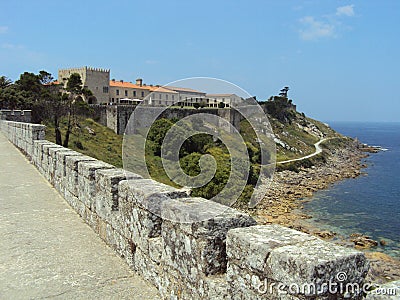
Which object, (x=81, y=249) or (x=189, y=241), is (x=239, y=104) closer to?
(x=189, y=241)

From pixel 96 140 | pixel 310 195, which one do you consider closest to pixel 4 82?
pixel 96 140

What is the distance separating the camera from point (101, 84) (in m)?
64.5

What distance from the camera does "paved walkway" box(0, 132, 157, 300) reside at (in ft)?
11.6

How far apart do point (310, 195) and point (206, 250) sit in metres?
38.8

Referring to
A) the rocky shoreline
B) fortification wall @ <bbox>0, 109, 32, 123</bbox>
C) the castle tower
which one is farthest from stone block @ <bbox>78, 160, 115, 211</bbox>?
the castle tower

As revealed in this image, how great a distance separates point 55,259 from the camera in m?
4.27

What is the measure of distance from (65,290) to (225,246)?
1.69m

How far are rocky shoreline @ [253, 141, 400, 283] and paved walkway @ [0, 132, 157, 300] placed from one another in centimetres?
1473

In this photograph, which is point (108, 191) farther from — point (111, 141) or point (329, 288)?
point (111, 141)

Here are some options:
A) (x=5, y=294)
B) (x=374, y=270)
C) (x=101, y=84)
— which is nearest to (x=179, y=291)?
(x=5, y=294)

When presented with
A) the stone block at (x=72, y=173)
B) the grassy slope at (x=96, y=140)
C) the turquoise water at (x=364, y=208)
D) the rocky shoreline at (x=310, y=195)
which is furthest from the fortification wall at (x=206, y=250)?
the grassy slope at (x=96, y=140)

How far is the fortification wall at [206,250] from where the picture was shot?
6.80 ft

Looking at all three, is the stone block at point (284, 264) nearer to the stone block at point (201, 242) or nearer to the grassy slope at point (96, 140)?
the stone block at point (201, 242)

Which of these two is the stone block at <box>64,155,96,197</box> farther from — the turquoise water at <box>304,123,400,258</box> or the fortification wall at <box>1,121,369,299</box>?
the turquoise water at <box>304,123,400,258</box>
